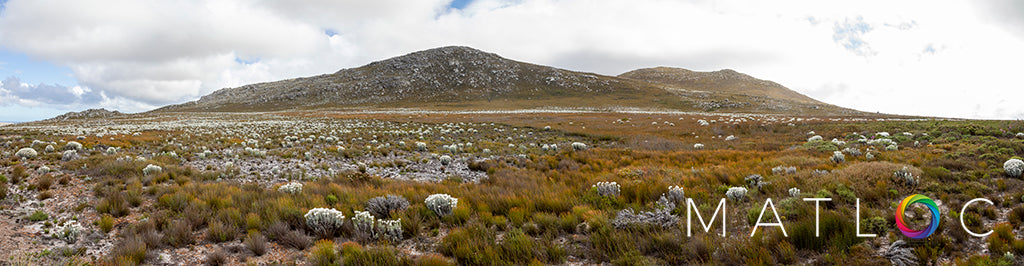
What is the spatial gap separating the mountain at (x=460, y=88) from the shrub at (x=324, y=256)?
364 feet

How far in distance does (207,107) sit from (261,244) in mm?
176636

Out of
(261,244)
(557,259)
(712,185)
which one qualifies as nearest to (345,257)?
(261,244)

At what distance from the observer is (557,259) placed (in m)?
4.87

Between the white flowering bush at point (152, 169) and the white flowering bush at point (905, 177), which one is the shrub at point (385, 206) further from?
the white flowering bush at point (905, 177)

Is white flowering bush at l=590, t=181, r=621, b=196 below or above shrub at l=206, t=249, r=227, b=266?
above

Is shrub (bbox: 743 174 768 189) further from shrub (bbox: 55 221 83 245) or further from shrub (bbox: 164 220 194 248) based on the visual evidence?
shrub (bbox: 55 221 83 245)

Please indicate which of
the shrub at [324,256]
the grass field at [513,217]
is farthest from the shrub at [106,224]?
the shrub at [324,256]

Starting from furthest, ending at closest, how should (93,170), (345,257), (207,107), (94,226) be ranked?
(207,107) → (93,170) → (94,226) → (345,257)

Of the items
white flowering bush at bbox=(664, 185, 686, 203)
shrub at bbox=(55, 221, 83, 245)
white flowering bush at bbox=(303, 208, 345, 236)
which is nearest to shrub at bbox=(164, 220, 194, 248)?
shrub at bbox=(55, 221, 83, 245)

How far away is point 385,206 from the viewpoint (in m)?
7.00

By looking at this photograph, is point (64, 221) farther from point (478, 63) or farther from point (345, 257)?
point (478, 63)

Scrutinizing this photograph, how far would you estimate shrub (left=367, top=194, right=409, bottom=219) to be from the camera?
6859 mm

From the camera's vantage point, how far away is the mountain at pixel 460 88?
425 feet

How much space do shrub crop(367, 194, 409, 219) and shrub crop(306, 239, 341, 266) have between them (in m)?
1.74
